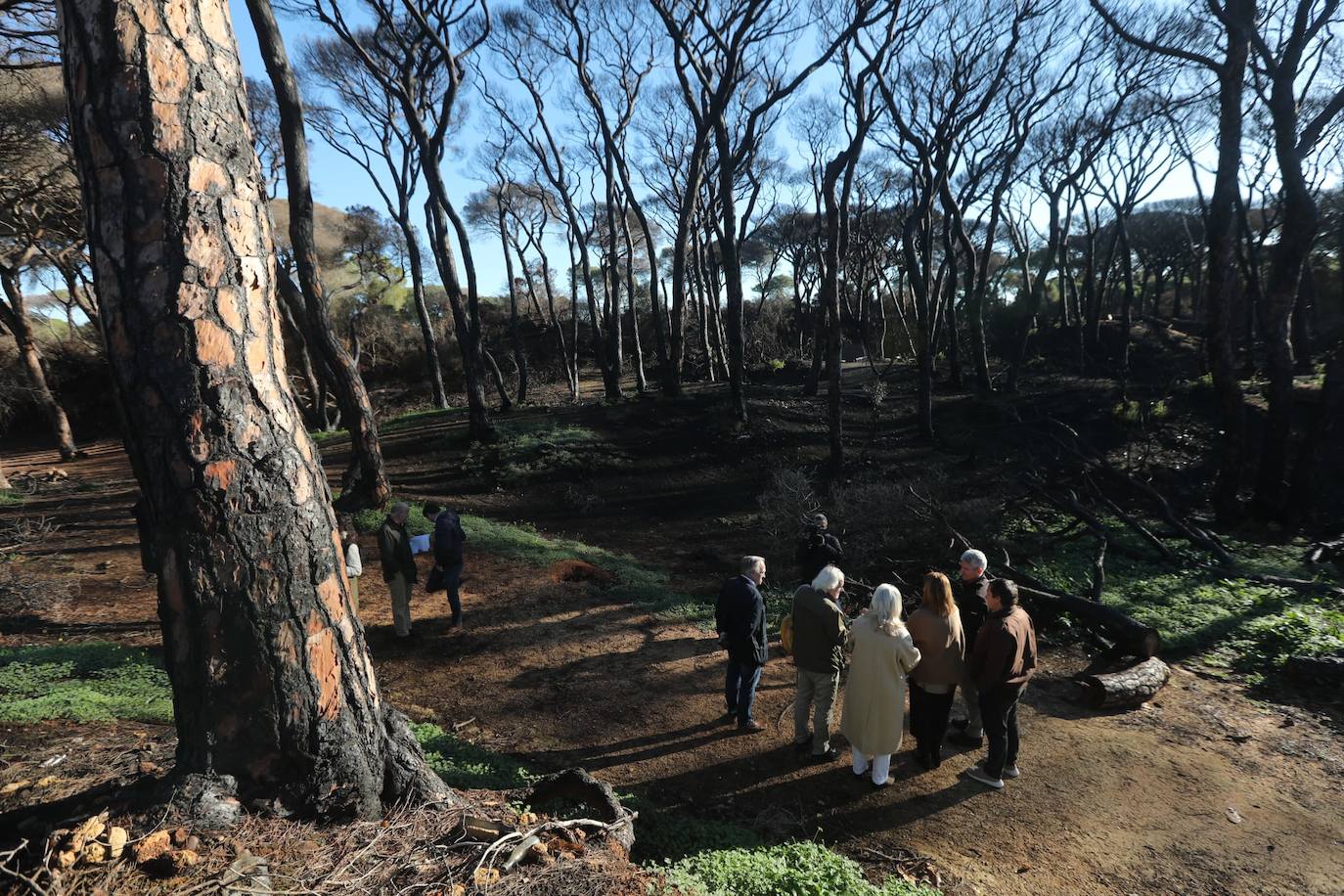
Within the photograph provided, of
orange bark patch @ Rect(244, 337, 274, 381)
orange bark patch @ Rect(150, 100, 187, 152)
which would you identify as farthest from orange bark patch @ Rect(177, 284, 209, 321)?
orange bark patch @ Rect(150, 100, 187, 152)

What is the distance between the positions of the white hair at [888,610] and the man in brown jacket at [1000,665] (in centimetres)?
60

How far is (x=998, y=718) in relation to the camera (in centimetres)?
476

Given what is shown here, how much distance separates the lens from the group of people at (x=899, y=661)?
15.5ft

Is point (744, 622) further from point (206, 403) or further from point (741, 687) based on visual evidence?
point (206, 403)

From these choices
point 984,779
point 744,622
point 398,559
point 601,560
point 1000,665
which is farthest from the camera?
point 601,560

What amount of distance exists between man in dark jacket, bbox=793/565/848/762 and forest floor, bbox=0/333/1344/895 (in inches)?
13.3

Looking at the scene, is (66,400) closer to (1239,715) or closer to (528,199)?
(528,199)

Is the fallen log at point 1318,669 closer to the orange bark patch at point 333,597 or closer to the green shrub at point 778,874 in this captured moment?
the green shrub at point 778,874

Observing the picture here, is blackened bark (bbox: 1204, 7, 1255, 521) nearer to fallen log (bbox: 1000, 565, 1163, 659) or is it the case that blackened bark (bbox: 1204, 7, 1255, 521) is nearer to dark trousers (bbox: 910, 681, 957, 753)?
fallen log (bbox: 1000, 565, 1163, 659)

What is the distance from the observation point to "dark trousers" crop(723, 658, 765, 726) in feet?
18.2

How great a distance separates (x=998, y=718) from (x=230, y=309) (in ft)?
17.5

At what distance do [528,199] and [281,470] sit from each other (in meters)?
29.9

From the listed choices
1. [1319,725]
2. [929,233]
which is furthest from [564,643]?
[929,233]

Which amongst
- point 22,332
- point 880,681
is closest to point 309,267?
point 880,681
